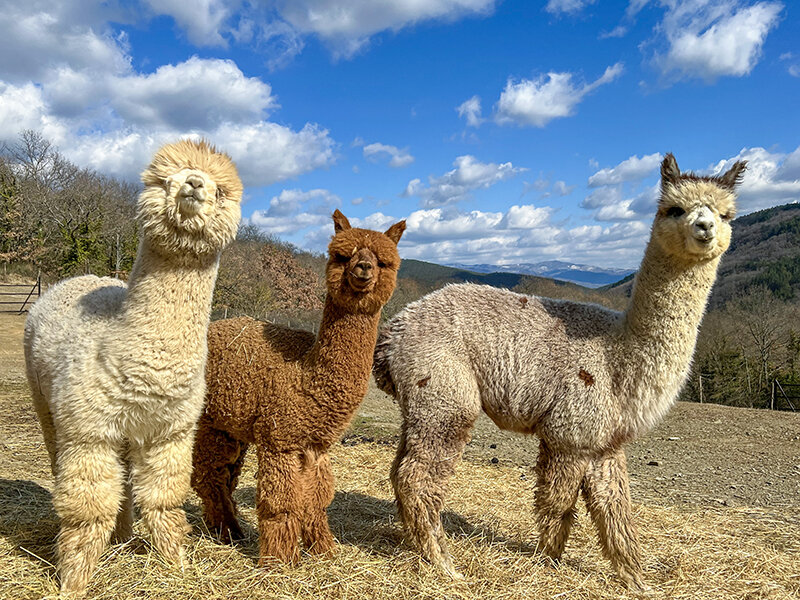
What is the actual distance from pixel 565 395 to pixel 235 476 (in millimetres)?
2683

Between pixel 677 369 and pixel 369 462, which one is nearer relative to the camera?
pixel 677 369

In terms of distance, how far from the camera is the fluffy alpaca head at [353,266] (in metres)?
3.62

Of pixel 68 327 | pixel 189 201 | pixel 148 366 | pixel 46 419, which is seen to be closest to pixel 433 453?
pixel 148 366

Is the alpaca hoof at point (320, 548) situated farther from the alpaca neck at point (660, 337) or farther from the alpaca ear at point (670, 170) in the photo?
the alpaca ear at point (670, 170)

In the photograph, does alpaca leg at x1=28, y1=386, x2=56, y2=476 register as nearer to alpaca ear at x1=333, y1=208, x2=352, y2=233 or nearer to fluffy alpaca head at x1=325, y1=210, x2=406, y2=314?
fluffy alpaca head at x1=325, y1=210, x2=406, y2=314

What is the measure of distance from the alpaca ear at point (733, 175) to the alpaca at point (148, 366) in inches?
→ 132

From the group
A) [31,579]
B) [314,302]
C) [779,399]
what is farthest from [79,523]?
[779,399]

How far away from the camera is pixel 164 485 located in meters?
3.47

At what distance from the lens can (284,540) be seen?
3658 millimetres

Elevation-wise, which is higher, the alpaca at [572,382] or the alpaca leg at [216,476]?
the alpaca at [572,382]

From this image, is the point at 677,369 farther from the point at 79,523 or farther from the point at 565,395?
the point at 79,523

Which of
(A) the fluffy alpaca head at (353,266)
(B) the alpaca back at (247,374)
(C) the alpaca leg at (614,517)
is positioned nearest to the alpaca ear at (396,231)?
(A) the fluffy alpaca head at (353,266)

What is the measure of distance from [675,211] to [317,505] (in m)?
3.28

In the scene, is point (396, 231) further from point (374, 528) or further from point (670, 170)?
point (374, 528)
